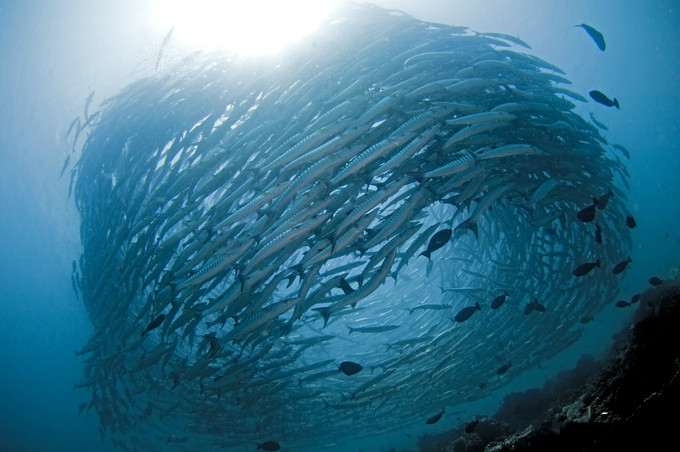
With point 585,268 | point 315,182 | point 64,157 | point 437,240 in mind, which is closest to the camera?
point 437,240

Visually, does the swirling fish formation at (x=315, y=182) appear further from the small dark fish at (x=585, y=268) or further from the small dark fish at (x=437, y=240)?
the small dark fish at (x=585, y=268)

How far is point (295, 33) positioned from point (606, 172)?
940cm

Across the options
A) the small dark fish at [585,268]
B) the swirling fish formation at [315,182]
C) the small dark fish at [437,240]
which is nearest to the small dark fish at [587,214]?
the swirling fish formation at [315,182]

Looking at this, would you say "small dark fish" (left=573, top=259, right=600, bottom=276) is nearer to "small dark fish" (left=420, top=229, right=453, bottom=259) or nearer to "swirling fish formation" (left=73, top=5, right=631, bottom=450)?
"swirling fish formation" (left=73, top=5, right=631, bottom=450)

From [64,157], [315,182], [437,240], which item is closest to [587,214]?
[437,240]

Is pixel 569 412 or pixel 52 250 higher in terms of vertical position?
pixel 52 250

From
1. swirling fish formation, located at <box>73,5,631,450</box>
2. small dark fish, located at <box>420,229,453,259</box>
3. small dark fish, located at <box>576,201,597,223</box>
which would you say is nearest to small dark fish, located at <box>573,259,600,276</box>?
swirling fish formation, located at <box>73,5,631,450</box>

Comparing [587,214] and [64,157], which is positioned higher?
[64,157]

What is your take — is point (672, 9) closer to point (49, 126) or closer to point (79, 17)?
point (79, 17)

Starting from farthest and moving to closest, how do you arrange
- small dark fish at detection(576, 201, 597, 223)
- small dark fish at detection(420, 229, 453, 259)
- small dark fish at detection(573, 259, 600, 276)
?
small dark fish at detection(573, 259, 600, 276), small dark fish at detection(576, 201, 597, 223), small dark fish at detection(420, 229, 453, 259)

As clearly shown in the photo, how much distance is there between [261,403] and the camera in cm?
1152

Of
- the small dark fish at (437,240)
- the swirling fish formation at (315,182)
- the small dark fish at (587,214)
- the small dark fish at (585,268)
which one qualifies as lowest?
the small dark fish at (585,268)

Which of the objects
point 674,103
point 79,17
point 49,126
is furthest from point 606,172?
point 674,103

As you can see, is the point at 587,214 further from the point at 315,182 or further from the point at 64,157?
the point at 64,157
